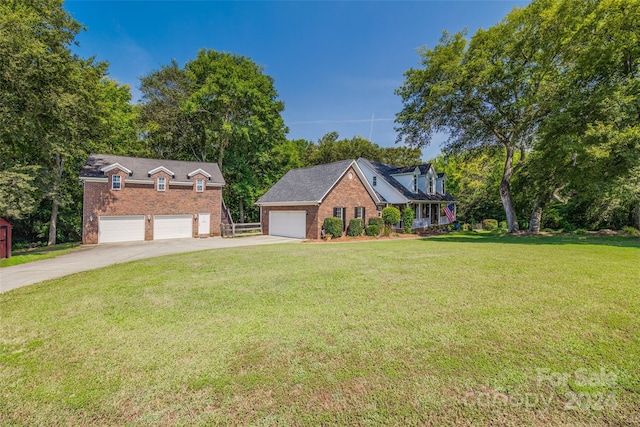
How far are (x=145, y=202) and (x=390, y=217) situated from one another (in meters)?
19.4

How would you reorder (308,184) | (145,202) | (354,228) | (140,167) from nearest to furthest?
(354,228) < (145,202) < (140,167) < (308,184)

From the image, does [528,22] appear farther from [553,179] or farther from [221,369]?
[221,369]

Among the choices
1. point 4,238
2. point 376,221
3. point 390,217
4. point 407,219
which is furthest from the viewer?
point 407,219

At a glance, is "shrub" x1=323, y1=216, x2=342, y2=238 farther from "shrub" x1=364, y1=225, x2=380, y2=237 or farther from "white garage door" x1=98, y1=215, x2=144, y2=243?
"white garage door" x1=98, y1=215, x2=144, y2=243

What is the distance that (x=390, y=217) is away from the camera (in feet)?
77.7

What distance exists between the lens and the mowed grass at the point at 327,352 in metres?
3.01

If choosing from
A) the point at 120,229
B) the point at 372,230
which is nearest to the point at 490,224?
the point at 372,230

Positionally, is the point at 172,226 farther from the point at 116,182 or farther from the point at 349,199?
the point at 349,199

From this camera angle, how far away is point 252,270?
30.5ft

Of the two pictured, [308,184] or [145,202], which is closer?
[145,202]

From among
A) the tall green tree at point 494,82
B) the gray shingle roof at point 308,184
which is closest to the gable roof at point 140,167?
the gray shingle roof at point 308,184

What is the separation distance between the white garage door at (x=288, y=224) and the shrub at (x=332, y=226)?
1908 mm

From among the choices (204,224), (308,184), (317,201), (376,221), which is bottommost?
(204,224)

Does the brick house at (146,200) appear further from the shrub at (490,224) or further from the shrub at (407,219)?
the shrub at (490,224)
